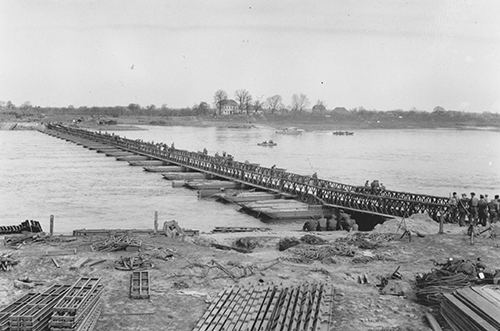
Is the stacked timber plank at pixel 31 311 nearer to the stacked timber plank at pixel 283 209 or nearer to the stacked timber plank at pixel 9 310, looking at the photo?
the stacked timber plank at pixel 9 310

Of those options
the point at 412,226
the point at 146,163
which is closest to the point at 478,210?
the point at 412,226

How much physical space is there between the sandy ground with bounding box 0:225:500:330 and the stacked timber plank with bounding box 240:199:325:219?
319 inches

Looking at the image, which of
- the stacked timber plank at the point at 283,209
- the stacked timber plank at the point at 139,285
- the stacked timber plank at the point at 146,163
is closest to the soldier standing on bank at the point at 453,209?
the stacked timber plank at the point at 283,209

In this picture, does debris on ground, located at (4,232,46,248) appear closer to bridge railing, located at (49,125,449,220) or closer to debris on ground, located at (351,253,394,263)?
debris on ground, located at (351,253,394,263)

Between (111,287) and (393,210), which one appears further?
(393,210)

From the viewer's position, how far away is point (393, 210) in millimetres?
27344

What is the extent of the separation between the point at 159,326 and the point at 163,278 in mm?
3286

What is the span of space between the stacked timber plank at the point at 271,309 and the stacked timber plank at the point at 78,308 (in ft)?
7.62

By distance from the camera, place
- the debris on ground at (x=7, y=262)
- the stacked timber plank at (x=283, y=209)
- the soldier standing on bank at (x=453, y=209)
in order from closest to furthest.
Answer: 1. the debris on ground at (x=7, y=262)
2. the soldier standing on bank at (x=453, y=209)
3. the stacked timber plank at (x=283, y=209)

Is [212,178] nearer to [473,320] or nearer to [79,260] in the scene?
[79,260]

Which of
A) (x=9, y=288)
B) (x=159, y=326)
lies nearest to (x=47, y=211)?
(x=9, y=288)

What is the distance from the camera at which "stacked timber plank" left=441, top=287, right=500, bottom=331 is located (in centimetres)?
1080

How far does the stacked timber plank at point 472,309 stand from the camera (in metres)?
10.8

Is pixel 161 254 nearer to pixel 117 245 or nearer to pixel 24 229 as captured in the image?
pixel 117 245
